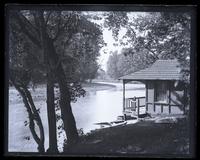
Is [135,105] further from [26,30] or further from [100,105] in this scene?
[26,30]

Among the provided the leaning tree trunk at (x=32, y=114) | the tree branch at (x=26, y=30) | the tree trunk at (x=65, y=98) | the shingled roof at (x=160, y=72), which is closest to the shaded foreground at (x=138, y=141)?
the tree trunk at (x=65, y=98)

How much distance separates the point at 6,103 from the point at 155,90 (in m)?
1.49

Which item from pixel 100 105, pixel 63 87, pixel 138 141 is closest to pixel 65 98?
pixel 63 87

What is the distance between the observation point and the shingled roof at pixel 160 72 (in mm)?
3336

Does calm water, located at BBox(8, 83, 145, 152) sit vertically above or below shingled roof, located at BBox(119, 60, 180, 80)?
below

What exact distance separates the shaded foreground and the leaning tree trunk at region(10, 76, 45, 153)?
290 millimetres

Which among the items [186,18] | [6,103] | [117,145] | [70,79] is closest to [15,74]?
[6,103]

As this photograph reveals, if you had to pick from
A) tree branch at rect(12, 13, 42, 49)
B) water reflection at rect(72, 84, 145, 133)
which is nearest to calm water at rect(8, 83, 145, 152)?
water reflection at rect(72, 84, 145, 133)

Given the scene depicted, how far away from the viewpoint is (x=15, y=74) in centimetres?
335

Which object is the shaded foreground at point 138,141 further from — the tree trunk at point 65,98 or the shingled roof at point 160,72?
the shingled roof at point 160,72

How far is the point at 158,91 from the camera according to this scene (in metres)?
3.38

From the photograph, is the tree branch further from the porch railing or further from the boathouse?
the porch railing

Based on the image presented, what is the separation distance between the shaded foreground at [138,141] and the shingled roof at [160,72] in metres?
0.45

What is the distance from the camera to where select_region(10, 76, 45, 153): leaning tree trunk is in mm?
3346
